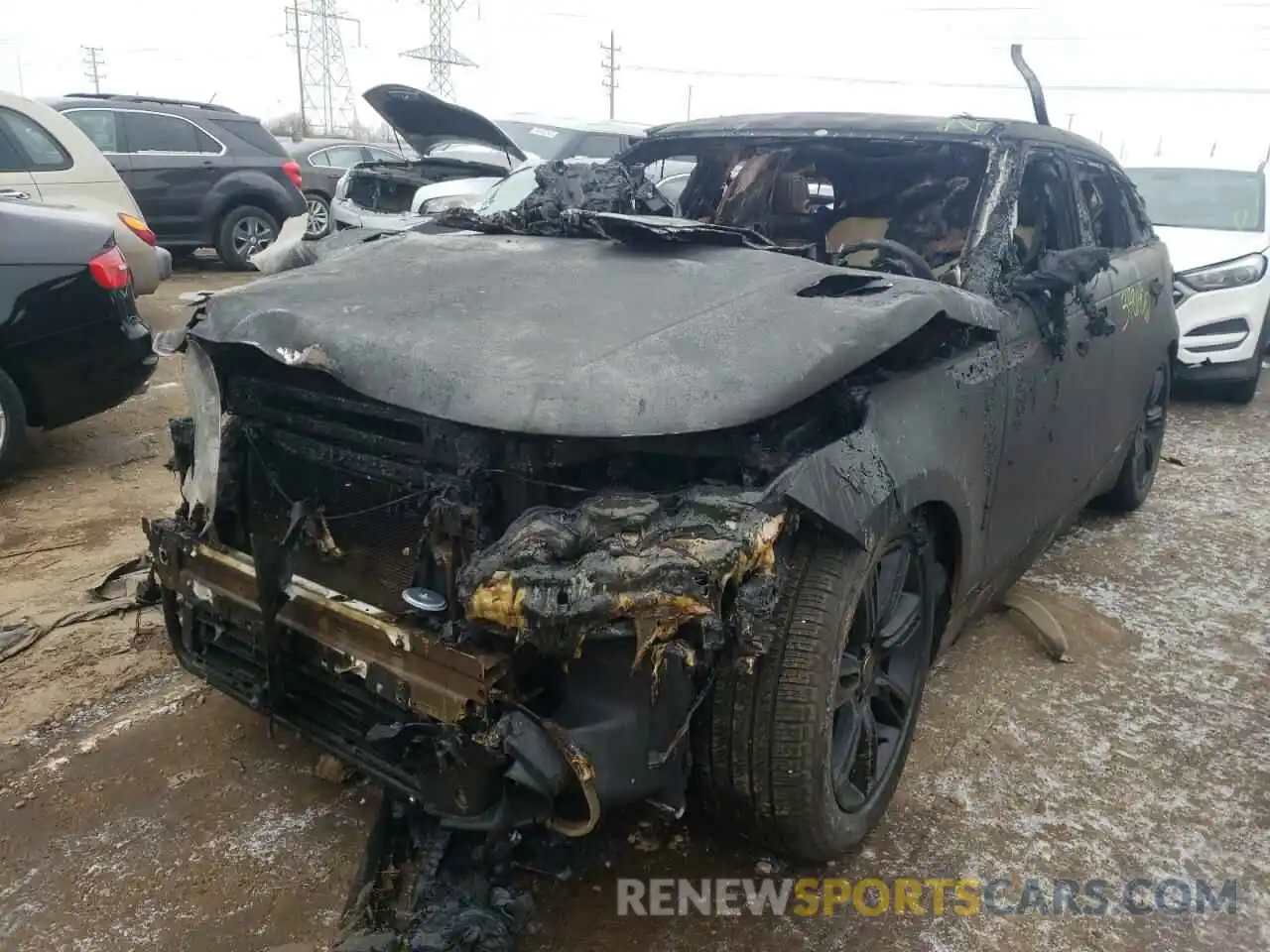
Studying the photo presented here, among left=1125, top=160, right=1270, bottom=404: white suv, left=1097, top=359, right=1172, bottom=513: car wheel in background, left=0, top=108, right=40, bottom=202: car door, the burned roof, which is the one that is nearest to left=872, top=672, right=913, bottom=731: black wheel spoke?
the burned roof

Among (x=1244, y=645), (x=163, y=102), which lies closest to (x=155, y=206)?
(x=163, y=102)

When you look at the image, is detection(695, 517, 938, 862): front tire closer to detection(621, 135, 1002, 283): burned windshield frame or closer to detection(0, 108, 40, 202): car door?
detection(621, 135, 1002, 283): burned windshield frame

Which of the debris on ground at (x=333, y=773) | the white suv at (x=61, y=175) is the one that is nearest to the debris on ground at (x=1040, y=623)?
the debris on ground at (x=333, y=773)

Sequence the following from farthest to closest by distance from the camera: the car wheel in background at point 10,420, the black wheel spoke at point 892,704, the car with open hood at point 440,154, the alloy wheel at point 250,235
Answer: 1. the alloy wheel at point 250,235
2. the car with open hood at point 440,154
3. the car wheel in background at point 10,420
4. the black wheel spoke at point 892,704

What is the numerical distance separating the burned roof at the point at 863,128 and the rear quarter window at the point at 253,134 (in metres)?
8.50

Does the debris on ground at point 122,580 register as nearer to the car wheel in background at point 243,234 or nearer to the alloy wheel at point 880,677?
the alloy wheel at point 880,677

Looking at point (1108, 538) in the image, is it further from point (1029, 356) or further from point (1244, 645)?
point (1029, 356)

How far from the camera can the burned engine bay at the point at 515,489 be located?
6.11 ft

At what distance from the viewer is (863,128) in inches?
136

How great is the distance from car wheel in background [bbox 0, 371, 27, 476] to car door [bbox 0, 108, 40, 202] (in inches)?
111

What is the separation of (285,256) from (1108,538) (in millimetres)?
3789

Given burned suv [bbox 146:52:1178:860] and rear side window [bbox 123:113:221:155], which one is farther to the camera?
rear side window [bbox 123:113:221:155]

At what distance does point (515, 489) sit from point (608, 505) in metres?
0.21

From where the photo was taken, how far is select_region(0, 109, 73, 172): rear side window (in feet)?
21.8
